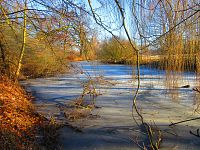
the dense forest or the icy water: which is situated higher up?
the dense forest

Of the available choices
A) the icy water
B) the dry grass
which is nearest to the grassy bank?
the dry grass

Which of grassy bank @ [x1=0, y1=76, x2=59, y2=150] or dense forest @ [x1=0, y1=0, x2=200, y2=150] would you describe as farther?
grassy bank @ [x1=0, y1=76, x2=59, y2=150]

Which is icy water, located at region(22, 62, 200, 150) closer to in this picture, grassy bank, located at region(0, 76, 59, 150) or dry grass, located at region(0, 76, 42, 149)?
grassy bank, located at region(0, 76, 59, 150)

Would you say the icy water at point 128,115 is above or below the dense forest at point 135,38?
below

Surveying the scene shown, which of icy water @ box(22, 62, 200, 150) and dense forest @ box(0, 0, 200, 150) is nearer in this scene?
dense forest @ box(0, 0, 200, 150)

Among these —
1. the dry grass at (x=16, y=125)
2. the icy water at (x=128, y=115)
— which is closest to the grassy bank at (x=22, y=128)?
the dry grass at (x=16, y=125)

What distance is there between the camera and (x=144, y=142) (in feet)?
11.3

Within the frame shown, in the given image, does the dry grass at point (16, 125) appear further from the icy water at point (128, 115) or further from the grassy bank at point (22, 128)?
the icy water at point (128, 115)

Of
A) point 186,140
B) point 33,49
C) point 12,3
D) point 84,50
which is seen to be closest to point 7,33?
point 33,49

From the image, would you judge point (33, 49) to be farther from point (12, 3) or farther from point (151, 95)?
point (151, 95)

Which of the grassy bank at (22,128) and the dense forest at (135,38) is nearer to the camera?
the dense forest at (135,38)

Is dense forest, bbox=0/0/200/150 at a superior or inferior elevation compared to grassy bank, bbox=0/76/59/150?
superior

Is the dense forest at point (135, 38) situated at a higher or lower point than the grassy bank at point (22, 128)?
higher

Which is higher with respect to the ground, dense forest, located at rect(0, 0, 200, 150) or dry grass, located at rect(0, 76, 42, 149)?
dense forest, located at rect(0, 0, 200, 150)
